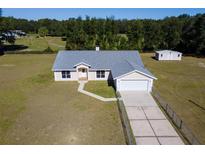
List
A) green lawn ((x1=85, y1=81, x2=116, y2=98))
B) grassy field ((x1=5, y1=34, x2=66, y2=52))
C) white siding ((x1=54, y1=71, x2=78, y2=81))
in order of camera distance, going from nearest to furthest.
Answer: green lawn ((x1=85, y1=81, x2=116, y2=98)) → white siding ((x1=54, y1=71, x2=78, y2=81)) → grassy field ((x1=5, y1=34, x2=66, y2=52))

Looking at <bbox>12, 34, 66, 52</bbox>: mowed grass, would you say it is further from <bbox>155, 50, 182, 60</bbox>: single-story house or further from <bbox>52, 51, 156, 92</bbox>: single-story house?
<bbox>52, 51, 156, 92</bbox>: single-story house

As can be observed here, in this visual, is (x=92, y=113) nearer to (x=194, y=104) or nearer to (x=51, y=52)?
(x=194, y=104)

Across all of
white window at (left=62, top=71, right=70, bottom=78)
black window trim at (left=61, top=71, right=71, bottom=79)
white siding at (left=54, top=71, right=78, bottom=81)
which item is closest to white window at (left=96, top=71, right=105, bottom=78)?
white siding at (left=54, top=71, right=78, bottom=81)

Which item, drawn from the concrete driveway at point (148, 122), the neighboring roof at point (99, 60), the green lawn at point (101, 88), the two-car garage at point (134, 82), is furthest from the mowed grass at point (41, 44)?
the concrete driveway at point (148, 122)

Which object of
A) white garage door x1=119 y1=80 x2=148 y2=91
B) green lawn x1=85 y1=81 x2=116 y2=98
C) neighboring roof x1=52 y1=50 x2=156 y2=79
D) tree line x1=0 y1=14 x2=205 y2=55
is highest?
tree line x1=0 y1=14 x2=205 y2=55

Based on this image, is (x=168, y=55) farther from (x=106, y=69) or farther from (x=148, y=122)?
(x=148, y=122)

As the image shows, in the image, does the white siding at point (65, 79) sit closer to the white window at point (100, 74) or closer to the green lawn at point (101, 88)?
the green lawn at point (101, 88)
